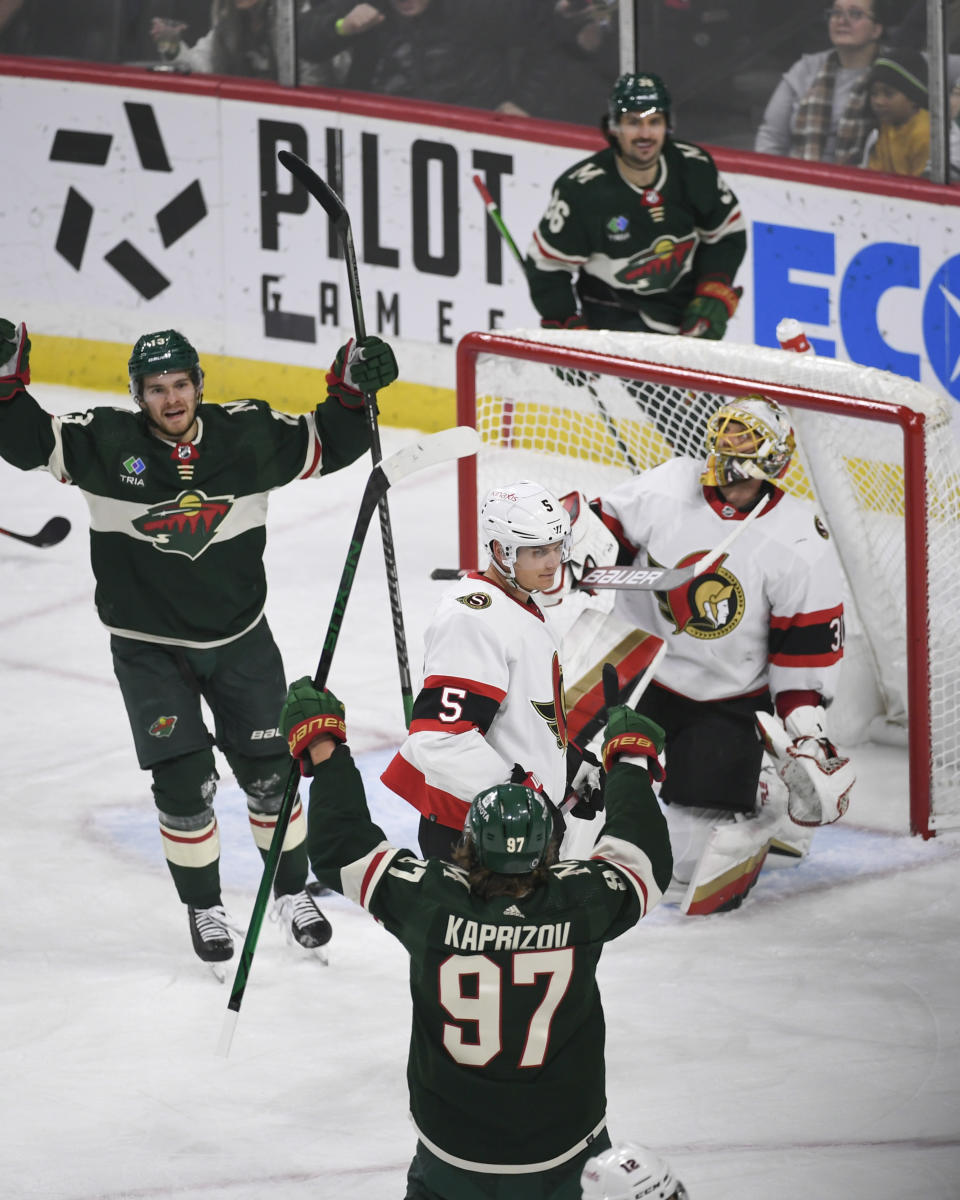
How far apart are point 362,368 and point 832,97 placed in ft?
9.67

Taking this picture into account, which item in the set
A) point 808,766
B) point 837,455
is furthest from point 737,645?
point 837,455

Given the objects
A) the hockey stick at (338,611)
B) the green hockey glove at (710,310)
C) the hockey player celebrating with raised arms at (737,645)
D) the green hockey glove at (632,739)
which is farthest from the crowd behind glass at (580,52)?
the green hockey glove at (632,739)

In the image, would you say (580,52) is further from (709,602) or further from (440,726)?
(440,726)

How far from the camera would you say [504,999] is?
2494mm

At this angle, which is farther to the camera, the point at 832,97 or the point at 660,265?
the point at 832,97

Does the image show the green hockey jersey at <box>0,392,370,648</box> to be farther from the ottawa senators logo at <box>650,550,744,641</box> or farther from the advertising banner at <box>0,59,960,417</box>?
the advertising banner at <box>0,59,960,417</box>

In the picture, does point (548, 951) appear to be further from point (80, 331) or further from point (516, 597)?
point (80, 331)

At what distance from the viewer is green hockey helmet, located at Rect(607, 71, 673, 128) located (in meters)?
5.24

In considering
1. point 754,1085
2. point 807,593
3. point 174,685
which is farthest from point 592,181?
point 754,1085

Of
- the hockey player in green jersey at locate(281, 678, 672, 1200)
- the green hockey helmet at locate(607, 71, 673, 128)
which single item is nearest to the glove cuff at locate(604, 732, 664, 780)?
the hockey player in green jersey at locate(281, 678, 672, 1200)

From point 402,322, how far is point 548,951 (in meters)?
4.86

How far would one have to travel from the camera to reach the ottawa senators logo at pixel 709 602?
4184 mm

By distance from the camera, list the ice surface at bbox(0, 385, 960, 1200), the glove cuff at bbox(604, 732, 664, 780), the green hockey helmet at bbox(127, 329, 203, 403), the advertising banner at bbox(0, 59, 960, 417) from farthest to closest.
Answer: the advertising banner at bbox(0, 59, 960, 417) → the green hockey helmet at bbox(127, 329, 203, 403) → the ice surface at bbox(0, 385, 960, 1200) → the glove cuff at bbox(604, 732, 664, 780)

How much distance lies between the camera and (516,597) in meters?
3.42
